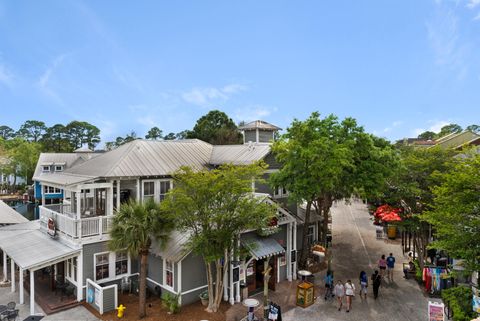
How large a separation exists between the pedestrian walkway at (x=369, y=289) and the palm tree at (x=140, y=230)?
6.57 metres

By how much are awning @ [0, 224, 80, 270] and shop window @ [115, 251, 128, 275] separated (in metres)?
2.08

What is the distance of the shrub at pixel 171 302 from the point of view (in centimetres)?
1373

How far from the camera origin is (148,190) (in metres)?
17.6

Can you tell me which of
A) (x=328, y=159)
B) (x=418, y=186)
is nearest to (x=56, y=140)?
(x=328, y=159)

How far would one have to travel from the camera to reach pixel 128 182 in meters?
17.5

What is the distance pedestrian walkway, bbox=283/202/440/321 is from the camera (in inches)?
560

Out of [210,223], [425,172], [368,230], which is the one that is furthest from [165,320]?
[368,230]

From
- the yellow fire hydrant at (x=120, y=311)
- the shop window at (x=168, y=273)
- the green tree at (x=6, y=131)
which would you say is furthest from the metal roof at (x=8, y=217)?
the green tree at (x=6, y=131)

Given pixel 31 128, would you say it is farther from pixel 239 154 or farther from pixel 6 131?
pixel 239 154

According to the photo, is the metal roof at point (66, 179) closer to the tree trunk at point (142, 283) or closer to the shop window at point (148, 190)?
the shop window at point (148, 190)

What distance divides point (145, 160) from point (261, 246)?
8158 mm

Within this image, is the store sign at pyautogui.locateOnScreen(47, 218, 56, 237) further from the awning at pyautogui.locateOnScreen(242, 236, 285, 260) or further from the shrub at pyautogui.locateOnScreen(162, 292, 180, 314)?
the awning at pyautogui.locateOnScreen(242, 236, 285, 260)

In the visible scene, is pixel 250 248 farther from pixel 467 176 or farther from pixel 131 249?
pixel 467 176

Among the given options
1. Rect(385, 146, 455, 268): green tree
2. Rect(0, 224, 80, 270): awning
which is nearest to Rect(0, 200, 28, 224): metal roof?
Rect(0, 224, 80, 270): awning
